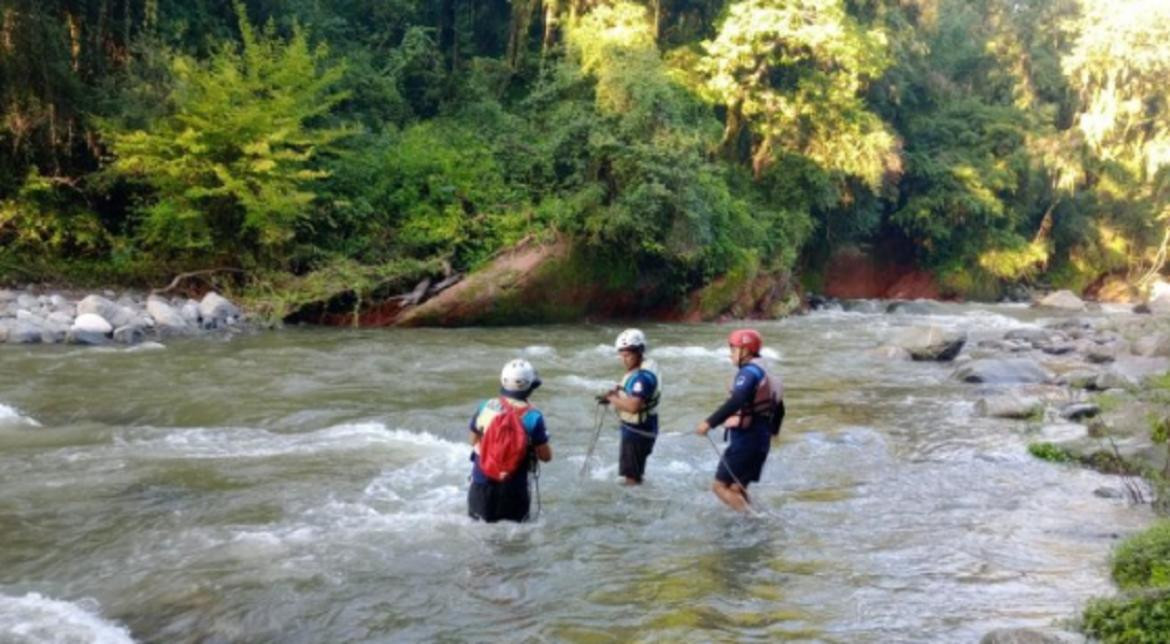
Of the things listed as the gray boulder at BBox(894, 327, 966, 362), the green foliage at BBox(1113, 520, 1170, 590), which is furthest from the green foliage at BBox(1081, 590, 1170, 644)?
Answer: the gray boulder at BBox(894, 327, 966, 362)

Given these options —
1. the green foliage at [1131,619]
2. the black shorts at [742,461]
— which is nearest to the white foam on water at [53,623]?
the black shorts at [742,461]

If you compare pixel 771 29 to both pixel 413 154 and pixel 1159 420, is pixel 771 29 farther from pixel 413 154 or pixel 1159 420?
pixel 1159 420

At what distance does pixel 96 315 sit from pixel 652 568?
12.3 m

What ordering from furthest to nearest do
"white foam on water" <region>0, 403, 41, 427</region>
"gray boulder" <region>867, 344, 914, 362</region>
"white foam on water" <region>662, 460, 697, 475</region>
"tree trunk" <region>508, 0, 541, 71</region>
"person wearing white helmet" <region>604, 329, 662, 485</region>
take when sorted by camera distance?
"tree trunk" <region>508, 0, 541, 71</region> < "gray boulder" <region>867, 344, 914, 362</region> < "white foam on water" <region>0, 403, 41, 427</region> < "white foam on water" <region>662, 460, 697, 475</region> < "person wearing white helmet" <region>604, 329, 662, 485</region>

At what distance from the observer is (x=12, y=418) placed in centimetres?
1020

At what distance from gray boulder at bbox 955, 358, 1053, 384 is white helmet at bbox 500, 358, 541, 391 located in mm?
10105

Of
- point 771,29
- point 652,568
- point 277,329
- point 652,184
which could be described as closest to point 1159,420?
point 652,568

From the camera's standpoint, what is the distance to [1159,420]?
31.1ft

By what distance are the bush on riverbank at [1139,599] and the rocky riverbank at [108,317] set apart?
14023 millimetres

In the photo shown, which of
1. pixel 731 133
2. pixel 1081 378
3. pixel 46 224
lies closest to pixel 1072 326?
pixel 1081 378

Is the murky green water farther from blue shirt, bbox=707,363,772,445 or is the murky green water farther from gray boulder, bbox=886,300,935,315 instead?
gray boulder, bbox=886,300,935,315

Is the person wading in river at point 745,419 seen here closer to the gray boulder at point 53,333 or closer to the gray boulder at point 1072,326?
the gray boulder at point 53,333

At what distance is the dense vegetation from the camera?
18422 mm

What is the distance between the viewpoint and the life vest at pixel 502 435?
6602 mm
